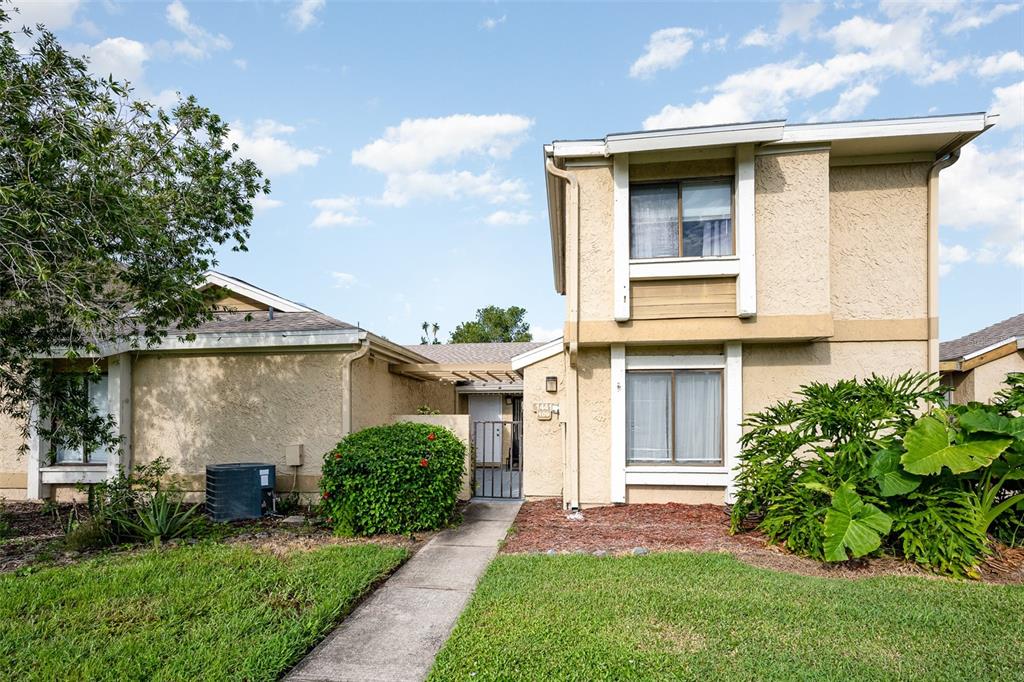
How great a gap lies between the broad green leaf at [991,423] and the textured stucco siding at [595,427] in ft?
15.6

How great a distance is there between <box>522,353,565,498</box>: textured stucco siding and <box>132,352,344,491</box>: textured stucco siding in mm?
3498

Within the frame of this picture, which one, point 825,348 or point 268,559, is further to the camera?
point 825,348

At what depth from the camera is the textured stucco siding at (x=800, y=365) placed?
916 cm

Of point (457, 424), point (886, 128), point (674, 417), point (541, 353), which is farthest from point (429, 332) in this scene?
point (886, 128)

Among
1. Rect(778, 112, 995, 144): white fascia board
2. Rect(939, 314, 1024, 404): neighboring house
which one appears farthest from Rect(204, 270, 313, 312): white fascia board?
Rect(939, 314, 1024, 404): neighboring house

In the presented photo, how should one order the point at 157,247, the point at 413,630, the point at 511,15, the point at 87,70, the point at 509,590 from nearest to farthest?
the point at 413,630 < the point at 509,590 < the point at 87,70 < the point at 157,247 < the point at 511,15

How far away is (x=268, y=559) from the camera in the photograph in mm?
6602

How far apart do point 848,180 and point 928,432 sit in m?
5.03

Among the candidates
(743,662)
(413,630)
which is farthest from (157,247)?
(743,662)

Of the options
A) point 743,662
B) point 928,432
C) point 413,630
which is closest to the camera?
point 743,662

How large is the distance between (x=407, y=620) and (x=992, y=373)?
1513 centimetres

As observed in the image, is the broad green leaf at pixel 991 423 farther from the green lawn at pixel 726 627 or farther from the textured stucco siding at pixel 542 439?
the textured stucco siding at pixel 542 439

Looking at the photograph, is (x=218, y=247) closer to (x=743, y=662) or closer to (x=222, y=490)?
(x=222, y=490)

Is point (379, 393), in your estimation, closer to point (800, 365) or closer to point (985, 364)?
point (800, 365)
